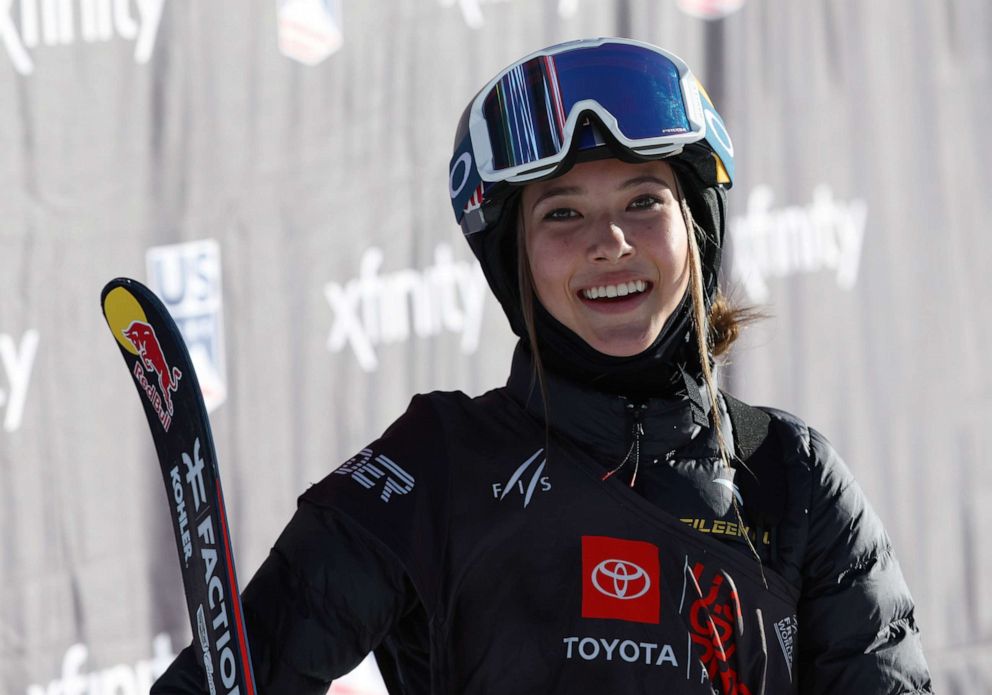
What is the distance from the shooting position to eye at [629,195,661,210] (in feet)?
6.02

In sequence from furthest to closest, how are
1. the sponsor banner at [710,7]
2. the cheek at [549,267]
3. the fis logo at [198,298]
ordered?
the sponsor banner at [710,7]
the fis logo at [198,298]
the cheek at [549,267]

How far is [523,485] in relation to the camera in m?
1.73

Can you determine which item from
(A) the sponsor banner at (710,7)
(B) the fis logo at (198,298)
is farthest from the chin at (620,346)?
(A) the sponsor banner at (710,7)

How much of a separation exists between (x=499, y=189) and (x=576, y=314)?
0.70 ft

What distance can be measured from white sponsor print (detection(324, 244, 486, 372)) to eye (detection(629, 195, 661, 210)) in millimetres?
1488

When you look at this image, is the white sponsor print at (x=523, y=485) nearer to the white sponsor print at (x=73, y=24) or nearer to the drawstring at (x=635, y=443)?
the drawstring at (x=635, y=443)

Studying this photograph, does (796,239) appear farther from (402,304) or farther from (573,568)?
(573,568)

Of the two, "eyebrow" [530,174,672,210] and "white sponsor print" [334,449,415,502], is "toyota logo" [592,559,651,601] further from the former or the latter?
"eyebrow" [530,174,672,210]

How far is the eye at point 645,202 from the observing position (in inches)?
72.2

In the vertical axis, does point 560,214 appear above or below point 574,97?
below

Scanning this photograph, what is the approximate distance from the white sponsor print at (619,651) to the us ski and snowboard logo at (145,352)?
63cm

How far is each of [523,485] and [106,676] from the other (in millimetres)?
1644

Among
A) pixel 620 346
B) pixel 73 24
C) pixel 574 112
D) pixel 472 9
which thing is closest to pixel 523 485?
pixel 620 346

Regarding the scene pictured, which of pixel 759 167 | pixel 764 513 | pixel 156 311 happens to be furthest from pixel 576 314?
pixel 759 167
